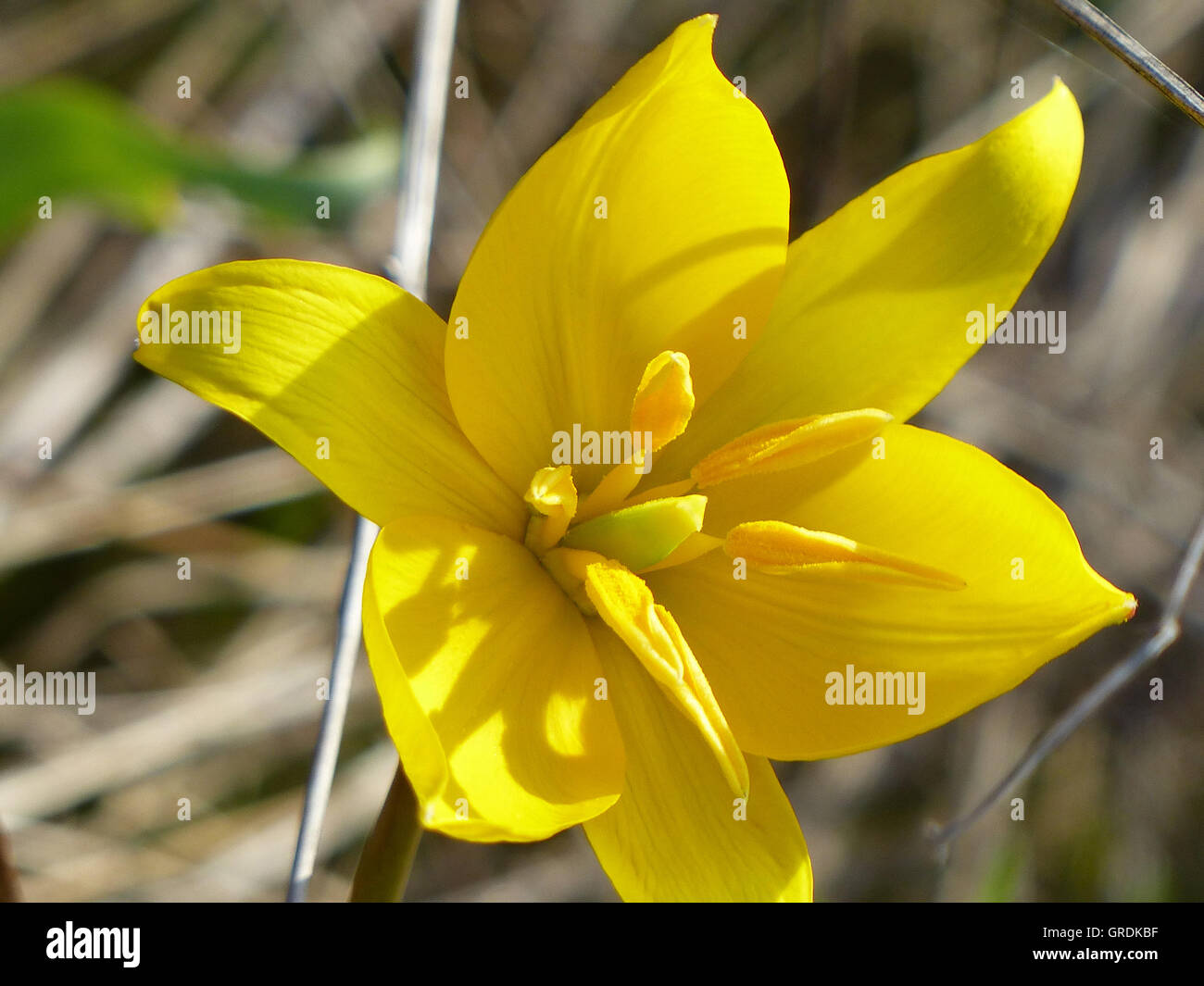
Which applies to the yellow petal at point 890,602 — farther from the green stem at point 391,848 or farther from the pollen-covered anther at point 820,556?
the green stem at point 391,848

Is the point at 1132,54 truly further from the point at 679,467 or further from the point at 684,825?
the point at 684,825

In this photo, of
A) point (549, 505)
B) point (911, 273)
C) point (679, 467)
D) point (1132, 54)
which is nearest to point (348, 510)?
point (679, 467)

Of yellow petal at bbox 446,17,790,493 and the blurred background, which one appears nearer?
yellow petal at bbox 446,17,790,493

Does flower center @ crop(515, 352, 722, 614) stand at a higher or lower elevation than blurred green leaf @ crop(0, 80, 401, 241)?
lower

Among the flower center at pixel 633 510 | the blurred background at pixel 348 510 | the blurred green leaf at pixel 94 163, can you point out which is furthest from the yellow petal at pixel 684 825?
the blurred background at pixel 348 510

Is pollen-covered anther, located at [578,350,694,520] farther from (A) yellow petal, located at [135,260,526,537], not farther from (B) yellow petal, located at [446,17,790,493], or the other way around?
(A) yellow petal, located at [135,260,526,537]

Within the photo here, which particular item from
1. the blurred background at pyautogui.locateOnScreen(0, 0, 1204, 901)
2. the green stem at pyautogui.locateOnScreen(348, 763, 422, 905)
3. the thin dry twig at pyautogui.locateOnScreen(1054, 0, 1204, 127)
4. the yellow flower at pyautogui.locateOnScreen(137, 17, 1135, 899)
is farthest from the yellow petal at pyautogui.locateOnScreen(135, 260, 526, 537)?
the blurred background at pyautogui.locateOnScreen(0, 0, 1204, 901)

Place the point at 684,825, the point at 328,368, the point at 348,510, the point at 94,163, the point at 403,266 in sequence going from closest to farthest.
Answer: the point at 94,163
the point at 328,368
the point at 684,825
the point at 403,266
the point at 348,510
